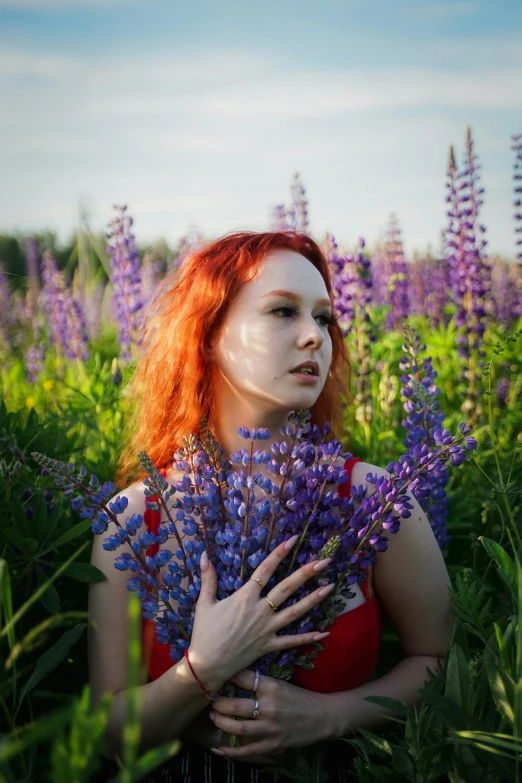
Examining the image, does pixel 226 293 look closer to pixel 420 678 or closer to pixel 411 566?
pixel 411 566

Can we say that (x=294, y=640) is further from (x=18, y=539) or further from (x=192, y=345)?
(x=192, y=345)

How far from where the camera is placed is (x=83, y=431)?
3.41 m

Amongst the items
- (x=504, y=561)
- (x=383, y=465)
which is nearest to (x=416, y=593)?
(x=504, y=561)

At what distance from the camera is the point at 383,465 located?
3055mm

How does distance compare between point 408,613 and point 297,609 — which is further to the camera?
point 408,613

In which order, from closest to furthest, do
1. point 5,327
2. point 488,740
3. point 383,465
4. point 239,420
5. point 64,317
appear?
1. point 488,740
2. point 239,420
3. point 383,465
4. point 64,317
5. point 5,327

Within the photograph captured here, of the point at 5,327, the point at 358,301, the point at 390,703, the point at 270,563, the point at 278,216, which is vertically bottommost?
the point at 390,703

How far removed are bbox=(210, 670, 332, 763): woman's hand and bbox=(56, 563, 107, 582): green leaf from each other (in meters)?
0.38

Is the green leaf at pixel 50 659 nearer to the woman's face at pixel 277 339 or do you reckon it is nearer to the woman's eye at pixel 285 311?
the woman's face at pixel 277 339

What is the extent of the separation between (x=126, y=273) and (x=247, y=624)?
2.81 m

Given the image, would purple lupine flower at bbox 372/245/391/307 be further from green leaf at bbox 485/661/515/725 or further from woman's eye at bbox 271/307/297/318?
green leaf at bbox 485/661/515/725

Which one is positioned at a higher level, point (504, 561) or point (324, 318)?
point (324, 318)

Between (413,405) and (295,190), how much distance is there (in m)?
2.11

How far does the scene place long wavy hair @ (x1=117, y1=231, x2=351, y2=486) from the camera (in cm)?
212
